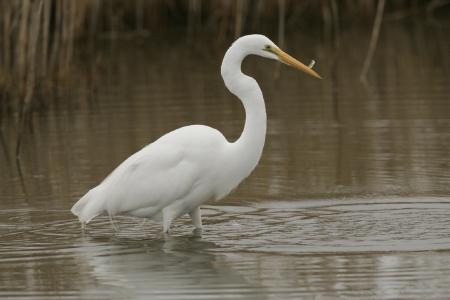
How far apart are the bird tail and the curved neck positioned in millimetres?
1069

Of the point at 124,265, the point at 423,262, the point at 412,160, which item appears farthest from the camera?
the point at 412,160

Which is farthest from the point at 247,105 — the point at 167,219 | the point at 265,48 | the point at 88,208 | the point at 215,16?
Answer: the point at 215,16

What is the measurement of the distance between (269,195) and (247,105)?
A: 1558 millimetres

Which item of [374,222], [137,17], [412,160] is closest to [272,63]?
[137,17]

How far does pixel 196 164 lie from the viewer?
7938mm

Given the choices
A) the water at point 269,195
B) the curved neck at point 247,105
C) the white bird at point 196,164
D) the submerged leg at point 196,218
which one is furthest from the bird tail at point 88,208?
the curved neck at point 247,105

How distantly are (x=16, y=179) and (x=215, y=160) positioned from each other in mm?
3029

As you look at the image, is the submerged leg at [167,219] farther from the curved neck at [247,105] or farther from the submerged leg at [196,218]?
the curved neck at [247,105]

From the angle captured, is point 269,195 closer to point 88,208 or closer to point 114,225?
point 114,225

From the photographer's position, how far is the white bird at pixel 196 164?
7930 millimetres

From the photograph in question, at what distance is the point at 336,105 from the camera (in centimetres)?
1336

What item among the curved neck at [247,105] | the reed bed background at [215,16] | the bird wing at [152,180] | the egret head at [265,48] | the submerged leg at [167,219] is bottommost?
the submerged leg at [167,219]

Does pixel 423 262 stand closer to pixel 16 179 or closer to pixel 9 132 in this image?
pixel 16 179

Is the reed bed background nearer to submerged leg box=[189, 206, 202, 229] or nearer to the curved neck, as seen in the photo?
submerged leg box=[189, 206, 202, 229]
